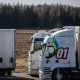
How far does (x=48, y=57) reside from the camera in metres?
11.2

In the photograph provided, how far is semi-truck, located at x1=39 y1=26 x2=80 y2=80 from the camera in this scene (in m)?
11.2

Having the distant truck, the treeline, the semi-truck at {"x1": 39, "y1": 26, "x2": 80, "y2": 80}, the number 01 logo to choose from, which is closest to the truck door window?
the semi-truck at {"x1": 39, "y1": 26, "x2": 80, "y2": 80}

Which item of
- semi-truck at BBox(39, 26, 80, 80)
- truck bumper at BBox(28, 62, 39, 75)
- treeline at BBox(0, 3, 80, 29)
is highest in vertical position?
treeline at BBox(0, 3, 80, 29)

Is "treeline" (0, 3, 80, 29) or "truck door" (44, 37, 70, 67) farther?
"treeline" (0, 3, 80, 29)

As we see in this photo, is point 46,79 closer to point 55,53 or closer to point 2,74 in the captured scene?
point 55,53

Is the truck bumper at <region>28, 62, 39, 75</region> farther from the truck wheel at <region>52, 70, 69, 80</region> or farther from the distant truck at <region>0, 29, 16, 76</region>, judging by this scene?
the truck wheel at <region>52, 70, 69, 80</region>

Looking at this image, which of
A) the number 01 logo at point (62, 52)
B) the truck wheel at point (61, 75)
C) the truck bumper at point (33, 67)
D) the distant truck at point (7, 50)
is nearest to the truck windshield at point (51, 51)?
the number 01 logo at point (62, 52)

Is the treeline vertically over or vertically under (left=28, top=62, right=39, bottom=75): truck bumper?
over

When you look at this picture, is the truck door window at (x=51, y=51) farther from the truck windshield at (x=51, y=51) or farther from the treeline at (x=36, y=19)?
the treeline at (x=36, y=19)

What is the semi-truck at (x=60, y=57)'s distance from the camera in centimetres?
1119

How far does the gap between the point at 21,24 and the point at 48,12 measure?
19680 millimetres

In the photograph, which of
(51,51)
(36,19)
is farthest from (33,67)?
(36,19)

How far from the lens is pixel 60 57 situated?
11.2 meters

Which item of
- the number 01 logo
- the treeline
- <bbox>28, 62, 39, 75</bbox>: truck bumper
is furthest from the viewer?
the treeline
